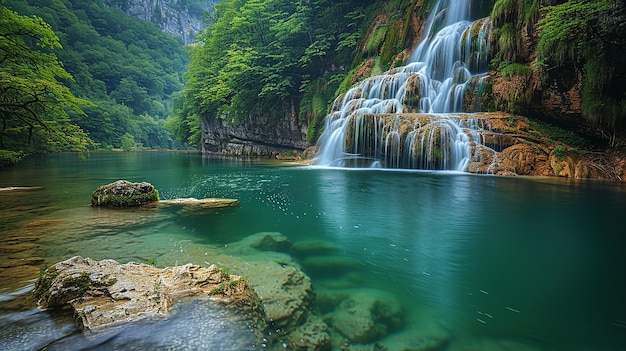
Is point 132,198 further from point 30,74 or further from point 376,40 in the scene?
point 376,40

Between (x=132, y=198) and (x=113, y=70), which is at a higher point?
(x=113, y=70)

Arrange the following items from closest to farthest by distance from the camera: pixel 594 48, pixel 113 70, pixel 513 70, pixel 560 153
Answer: pixel 594 48
pixel 560 153
pixel 513 70
pixel 113 70

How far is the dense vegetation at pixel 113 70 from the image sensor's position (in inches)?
2266

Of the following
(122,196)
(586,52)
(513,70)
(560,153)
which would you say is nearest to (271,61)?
(513,70)

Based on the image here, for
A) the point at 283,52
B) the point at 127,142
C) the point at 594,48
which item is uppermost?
the point at 283,52

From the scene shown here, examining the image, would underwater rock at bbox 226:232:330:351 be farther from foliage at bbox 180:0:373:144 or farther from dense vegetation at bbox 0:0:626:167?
foliage at bbox 180:0:373:144

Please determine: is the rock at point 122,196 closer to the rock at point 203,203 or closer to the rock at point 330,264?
the rock at point 203,203

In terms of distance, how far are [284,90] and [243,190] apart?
18432 millimetres

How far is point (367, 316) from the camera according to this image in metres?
2.73

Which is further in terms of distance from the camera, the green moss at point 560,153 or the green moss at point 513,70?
the green moss at point 513,70

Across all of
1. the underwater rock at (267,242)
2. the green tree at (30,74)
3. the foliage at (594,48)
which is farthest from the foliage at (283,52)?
the underwater rock at (267,242)

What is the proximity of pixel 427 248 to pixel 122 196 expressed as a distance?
6.93 meters

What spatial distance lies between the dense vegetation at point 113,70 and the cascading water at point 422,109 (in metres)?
51.6

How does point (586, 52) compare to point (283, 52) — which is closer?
point (586, 52)
